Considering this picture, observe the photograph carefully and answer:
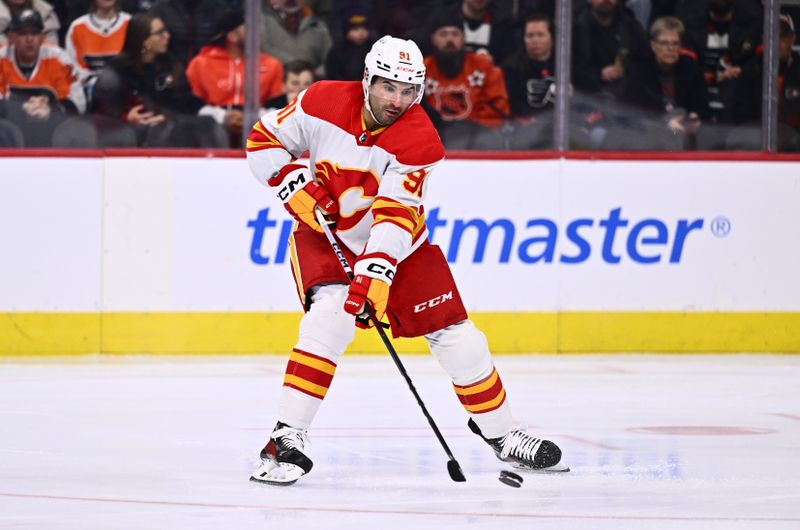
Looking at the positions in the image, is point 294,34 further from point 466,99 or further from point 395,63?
point 395,63

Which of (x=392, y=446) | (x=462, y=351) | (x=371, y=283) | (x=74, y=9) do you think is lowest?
(x=392, y=446)

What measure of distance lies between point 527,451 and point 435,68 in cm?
313

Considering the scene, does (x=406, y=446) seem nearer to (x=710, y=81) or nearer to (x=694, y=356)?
(x=694, y=356)

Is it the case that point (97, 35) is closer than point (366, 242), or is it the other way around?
point (366, 242)

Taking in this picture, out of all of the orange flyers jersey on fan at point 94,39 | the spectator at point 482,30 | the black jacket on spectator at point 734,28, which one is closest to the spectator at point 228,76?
the orange flyers jersey on fan at point 94,39

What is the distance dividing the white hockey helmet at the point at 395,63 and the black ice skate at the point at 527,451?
940mm

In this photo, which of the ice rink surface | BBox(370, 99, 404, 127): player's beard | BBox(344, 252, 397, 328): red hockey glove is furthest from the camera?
BBox(370, 99, 404, 127): player's beard

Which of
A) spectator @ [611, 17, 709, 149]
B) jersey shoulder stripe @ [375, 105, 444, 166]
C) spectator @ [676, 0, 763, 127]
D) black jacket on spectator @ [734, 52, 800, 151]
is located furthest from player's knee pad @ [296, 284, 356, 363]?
black jacket on spectator @ [734, 52, 800, 151]

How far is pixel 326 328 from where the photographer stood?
384 cm

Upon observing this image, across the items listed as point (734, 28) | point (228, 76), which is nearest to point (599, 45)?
point (734, 28)

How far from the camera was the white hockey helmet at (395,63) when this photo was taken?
149 inches

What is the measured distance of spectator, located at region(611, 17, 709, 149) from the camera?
22.5 feet

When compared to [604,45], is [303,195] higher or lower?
lower

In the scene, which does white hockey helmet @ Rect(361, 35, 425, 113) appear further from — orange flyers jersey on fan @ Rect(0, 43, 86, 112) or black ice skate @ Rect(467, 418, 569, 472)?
orange flyers jersey on fan @ Rect(0, 43, 86, 112)
